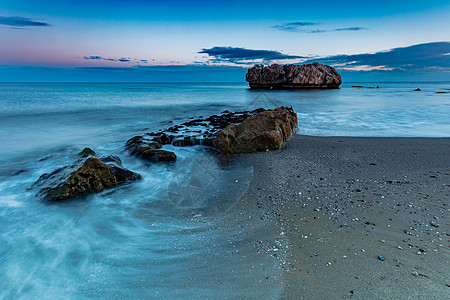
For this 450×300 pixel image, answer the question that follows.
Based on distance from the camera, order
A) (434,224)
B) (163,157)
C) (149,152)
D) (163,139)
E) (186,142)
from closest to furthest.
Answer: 1. (434,224)
2. (163,157)
3. (149,152)
4. (186,142)
5. (163,139)

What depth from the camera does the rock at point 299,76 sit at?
56.2 meters

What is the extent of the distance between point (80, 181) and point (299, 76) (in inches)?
2278

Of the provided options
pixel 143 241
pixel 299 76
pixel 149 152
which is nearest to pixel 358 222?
pixel 143 241

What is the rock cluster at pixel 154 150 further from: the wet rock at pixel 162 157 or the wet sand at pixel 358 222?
the wet sand at pixel 358 222

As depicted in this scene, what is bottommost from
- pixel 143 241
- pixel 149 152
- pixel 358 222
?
pixel 143 241

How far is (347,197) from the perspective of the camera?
3797mm

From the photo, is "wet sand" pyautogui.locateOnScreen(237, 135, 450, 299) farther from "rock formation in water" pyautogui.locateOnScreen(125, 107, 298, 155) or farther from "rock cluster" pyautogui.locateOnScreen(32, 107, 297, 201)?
"rock cluster" pyautogui.locateOnScreen(32, 107, 297, 201)

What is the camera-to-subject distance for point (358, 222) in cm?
312

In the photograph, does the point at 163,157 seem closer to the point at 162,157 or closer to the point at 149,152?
the point at 162,157

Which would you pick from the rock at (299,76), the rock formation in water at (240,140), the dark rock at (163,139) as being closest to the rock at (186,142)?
Answer: the rock formation in water at (240,140)

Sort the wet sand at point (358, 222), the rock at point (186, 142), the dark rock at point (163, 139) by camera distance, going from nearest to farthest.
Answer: the wet sand at point (358, 222) → the rock at point (186, 142) → the dark rock at point (163, 139)

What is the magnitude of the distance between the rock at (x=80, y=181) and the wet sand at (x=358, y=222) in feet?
9.01

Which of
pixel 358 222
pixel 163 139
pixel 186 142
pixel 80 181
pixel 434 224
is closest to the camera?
pixel 434 224

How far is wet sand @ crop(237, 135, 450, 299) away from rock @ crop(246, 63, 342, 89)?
54.9m
